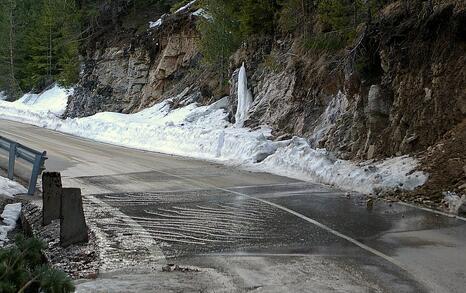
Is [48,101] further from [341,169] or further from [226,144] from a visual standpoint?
[341,169]

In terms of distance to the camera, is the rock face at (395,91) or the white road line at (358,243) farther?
the rock face at (395,91)

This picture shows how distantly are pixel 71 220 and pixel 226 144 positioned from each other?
1222 centimetres

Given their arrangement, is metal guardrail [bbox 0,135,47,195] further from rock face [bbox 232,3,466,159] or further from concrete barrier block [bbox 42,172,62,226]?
rock face [bbox 232,3,466,159]

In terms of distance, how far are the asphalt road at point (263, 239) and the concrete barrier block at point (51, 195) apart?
2.21 feet

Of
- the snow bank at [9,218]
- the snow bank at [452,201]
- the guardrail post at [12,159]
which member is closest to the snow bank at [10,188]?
the guardrail post at [12,159]

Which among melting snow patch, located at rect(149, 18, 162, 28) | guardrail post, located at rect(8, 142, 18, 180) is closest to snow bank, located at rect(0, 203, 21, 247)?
guardrail post, located at rect(8, 142, 18, 180)

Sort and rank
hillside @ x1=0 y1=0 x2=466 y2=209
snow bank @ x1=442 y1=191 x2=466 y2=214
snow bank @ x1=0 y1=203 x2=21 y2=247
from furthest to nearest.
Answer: hillside @ x1=0 y1=0 x2=466 y2=209
snow bank @ x1=442 y1=191 x2=466 y2=214
snow bank @ x1=0 y1=203 x2=21 y2=247

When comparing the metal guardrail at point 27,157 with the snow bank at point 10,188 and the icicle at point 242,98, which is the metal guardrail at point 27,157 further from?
the icicle at point 242,98

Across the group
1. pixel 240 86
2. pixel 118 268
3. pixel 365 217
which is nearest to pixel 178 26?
pixel 240 86

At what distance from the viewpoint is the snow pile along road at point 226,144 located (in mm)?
11959

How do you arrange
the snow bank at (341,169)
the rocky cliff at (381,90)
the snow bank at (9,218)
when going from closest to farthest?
the snow bank at (9,218)
the snow bank at (341,169)
the rocky cliff at (381,90)

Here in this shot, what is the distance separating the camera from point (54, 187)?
26.7 ft

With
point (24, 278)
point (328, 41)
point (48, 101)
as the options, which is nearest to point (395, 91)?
point (328, 41)

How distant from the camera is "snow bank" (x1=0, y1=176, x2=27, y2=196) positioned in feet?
35.4
